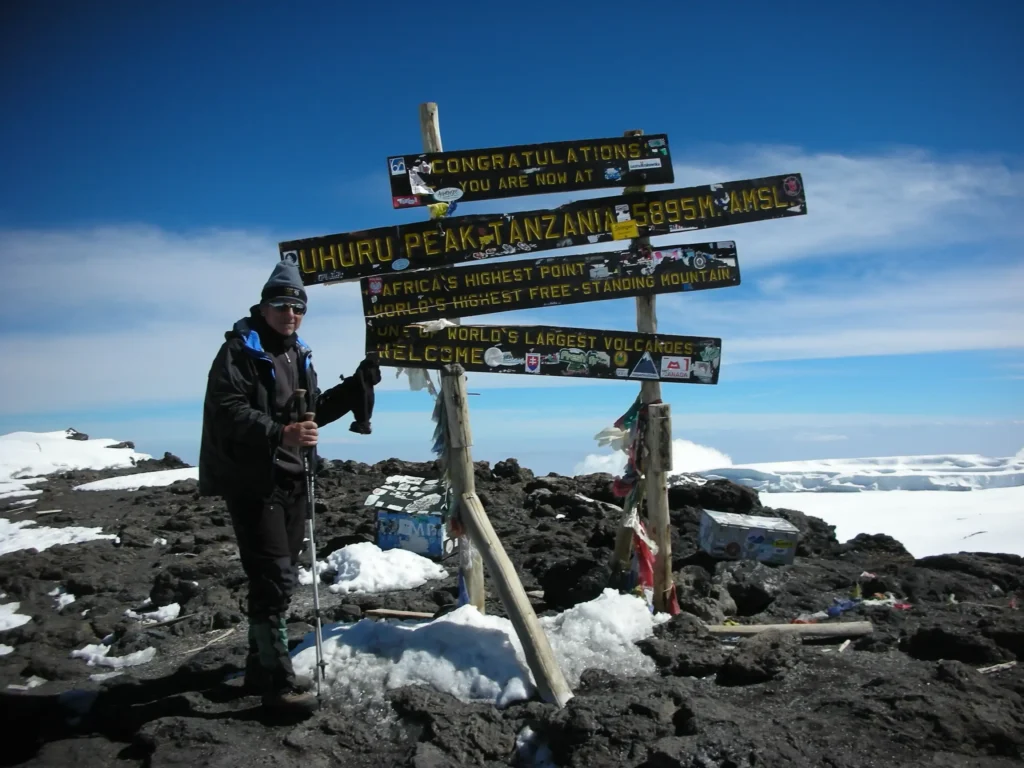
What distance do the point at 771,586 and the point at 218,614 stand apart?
15.6 ft

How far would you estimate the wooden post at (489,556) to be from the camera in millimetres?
4305

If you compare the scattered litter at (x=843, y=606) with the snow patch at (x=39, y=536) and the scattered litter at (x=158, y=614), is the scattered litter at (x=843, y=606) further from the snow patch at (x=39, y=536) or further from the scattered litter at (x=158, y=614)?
the snow patch at (x=39, y=536)

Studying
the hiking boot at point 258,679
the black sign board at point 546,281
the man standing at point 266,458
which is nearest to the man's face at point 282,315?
the man standing at point 266,458

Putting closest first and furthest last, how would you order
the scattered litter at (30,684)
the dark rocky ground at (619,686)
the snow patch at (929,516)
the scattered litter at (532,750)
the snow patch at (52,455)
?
1. the dark rocky ground at (619,686)
2. the scattered litter at (532,750)
3. the scattered litter at (30,684)
4. the snow patch at (929,516)
5. the snow patch at (52,455)

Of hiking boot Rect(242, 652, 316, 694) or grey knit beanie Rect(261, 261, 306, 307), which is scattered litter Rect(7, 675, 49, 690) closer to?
hiking boot Rect(242, 652, 316, 694)

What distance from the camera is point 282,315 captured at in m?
4.24

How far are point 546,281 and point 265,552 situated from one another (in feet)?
9.30

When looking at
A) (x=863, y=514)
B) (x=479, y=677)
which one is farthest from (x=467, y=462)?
(x=863, y=514)

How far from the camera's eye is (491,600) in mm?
6586

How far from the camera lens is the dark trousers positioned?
4094 mm

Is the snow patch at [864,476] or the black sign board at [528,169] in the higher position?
the black sign board at [528,169]

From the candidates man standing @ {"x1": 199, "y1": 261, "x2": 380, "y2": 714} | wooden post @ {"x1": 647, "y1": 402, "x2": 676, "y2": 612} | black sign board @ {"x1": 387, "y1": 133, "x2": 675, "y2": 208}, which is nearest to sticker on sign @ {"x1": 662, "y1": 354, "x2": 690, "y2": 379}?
wooden post @ {"x1": 647, "y1": 402, "x2": 676, "y2": 612}

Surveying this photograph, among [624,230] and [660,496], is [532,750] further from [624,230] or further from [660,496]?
[624,230]

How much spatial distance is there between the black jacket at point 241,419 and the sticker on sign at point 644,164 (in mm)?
3136
